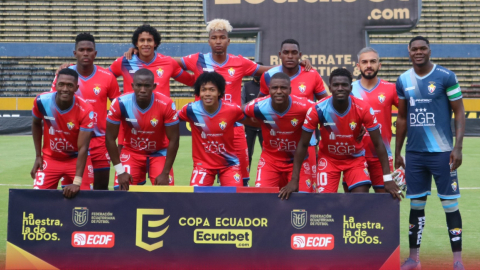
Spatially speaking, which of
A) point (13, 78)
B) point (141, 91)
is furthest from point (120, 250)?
point (13, 78)

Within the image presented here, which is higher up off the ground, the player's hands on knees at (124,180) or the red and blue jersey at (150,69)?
the red and blue jersey at (150,69)

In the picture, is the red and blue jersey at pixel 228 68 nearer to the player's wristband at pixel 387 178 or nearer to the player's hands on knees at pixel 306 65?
the player's hands on knees at pixel 306 65

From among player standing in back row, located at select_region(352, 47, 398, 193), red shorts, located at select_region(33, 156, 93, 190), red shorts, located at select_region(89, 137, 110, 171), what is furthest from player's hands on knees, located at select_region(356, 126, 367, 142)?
red shorts, located at select_region(33, 156, 93, 190)

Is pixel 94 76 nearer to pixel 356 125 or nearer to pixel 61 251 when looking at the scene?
pixel 61 251

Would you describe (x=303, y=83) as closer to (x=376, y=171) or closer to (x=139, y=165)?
(x=376, y=171)

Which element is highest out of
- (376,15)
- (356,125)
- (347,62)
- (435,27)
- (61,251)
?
(435,27)

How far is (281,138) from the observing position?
19.7 ft

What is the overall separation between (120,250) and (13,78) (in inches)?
836

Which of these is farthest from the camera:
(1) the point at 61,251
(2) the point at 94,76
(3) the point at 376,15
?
(3) the point at 376,15

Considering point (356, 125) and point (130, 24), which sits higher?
point (130, 24)

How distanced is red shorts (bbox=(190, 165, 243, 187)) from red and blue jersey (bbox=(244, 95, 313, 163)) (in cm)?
40

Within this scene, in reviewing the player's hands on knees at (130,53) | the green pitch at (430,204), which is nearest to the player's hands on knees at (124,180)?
the green pitch at (430,204)

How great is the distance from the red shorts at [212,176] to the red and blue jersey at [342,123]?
101cm

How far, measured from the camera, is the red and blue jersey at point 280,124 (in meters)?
5.89
